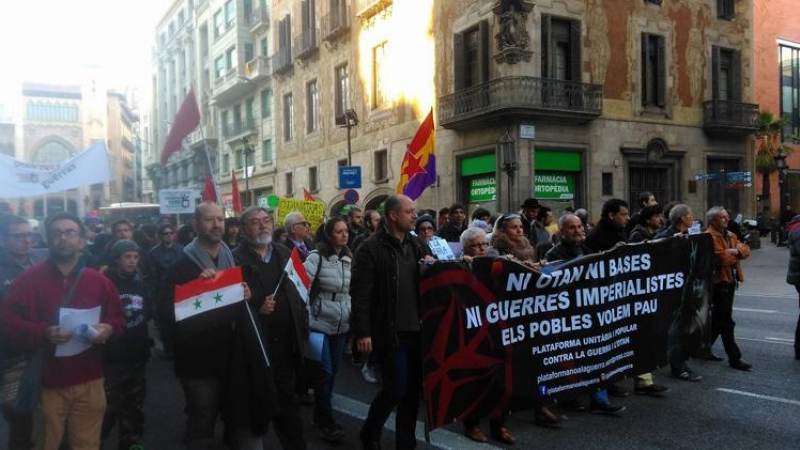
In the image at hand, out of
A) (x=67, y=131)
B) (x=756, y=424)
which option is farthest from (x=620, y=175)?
(x=67, y=131)

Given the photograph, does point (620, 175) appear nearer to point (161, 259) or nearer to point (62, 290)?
point (161, 259)

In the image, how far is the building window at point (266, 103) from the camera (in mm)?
35844

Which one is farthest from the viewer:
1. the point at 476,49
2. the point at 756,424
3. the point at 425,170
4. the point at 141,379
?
the point at 476,49

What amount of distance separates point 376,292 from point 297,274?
568mm

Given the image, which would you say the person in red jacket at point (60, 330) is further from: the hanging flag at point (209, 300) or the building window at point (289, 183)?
the building window at point (289, 183)

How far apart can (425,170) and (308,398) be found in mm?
5776

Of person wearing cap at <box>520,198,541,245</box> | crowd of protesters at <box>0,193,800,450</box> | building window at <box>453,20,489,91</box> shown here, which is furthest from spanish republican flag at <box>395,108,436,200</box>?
building window at <box>453,20,489,91</box>

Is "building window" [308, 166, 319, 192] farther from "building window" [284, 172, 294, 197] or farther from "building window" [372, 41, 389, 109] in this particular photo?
"building window" [372, 41, 389, 109]

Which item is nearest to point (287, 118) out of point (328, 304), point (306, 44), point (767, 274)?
point (306, 44)

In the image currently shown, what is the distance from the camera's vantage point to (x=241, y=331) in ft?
12.7

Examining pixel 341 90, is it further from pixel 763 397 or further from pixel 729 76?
pixel 763 397

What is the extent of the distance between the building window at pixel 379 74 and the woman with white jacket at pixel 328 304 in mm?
19872

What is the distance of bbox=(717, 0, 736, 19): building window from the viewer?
2367 cm

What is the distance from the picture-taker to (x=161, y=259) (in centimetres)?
730
